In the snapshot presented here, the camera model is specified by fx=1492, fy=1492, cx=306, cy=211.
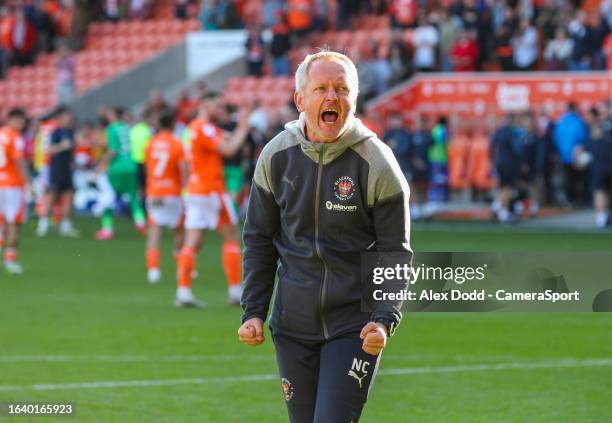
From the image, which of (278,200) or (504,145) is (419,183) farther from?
(278,200)

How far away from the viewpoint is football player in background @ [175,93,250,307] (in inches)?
628

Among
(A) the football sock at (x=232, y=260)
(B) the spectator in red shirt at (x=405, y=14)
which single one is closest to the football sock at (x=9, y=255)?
(A) the football sock at (x=232, y=260)

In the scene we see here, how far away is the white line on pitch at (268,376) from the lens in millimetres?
11141

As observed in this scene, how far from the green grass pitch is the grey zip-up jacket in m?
3.72

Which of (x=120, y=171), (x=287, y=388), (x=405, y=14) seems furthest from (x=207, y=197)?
(x=405, y=14)

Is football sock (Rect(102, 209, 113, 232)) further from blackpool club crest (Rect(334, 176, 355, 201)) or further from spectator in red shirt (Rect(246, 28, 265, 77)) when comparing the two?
blackpool club crest (Rect(334, 176, 355, 201))

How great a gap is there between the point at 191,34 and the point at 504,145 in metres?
12.5

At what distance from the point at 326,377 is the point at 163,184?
13088 mm

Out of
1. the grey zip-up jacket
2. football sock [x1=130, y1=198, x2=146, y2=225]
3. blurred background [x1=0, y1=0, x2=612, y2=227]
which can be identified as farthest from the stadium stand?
the grey zip-up jacket

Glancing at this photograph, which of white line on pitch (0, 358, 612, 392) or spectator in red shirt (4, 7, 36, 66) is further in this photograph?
spectator in red shirt (4, 7, 36, 66)

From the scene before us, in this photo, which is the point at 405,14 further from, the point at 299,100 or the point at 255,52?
the point at 299,100

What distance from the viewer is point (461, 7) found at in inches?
1321

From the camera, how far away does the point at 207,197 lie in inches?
636

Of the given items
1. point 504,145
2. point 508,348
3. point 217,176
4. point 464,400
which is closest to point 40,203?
point 504,145
